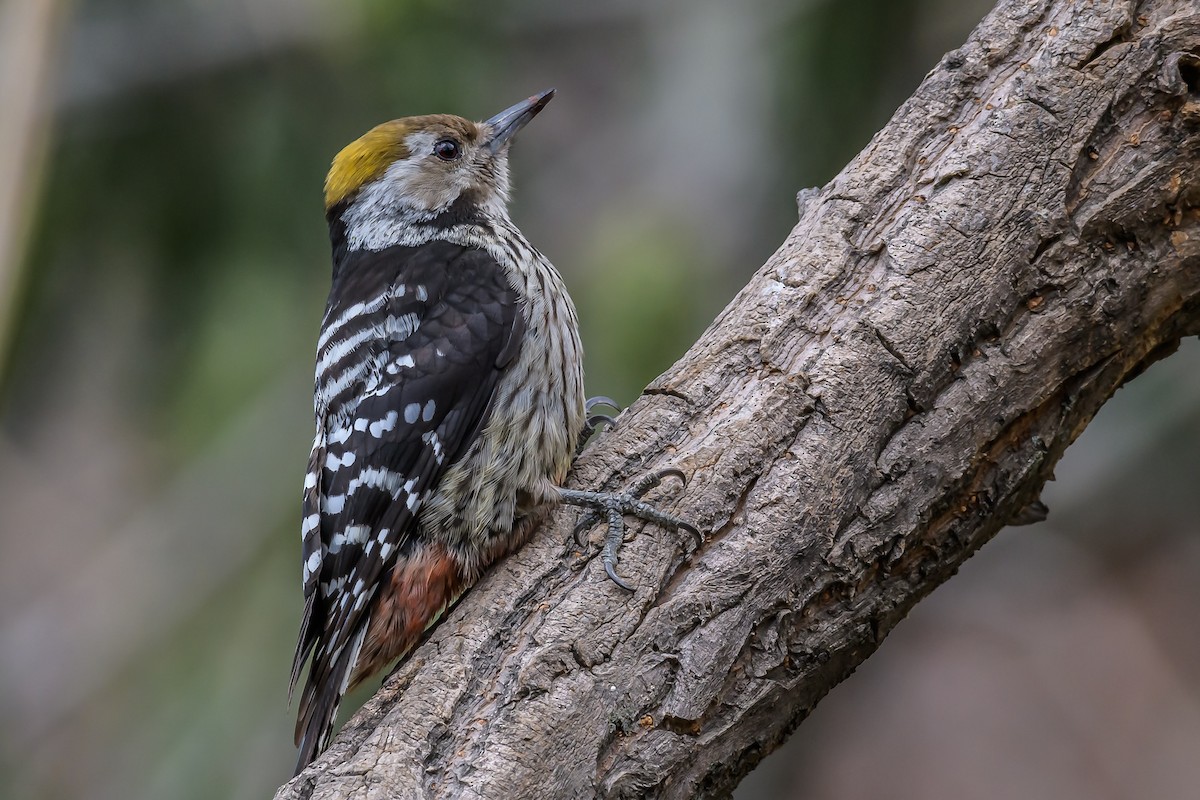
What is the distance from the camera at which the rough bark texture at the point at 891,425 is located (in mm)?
2230

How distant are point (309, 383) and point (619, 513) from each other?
3605 mm

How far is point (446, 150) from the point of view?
3.60 metres

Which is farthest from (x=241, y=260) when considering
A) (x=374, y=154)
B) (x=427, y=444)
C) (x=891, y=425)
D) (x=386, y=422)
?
(x=891, y=425)

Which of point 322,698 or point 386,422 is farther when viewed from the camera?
point 386,422

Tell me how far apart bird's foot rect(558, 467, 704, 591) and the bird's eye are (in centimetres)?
152

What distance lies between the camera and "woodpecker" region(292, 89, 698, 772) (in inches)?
106

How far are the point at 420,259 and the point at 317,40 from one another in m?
3.35

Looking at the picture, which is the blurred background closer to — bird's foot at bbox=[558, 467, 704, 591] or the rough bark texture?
bird's foot at bbox=[558, 467, 704, 591]

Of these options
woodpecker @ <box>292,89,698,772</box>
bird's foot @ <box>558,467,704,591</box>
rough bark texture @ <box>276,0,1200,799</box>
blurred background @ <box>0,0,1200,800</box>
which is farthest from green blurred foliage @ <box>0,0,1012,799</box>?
rough bark texture @ <box>276,0,1200,799</box>

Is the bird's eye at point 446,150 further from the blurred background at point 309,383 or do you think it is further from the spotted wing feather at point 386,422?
the blurred background at point 309,383

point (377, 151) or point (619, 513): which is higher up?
point (377, 151)

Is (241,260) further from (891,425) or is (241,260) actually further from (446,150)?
(891,425)

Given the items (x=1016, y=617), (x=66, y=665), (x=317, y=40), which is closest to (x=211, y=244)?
(x=317, y=40)

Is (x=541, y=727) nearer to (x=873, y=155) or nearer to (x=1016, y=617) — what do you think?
(x=873, y=155)
